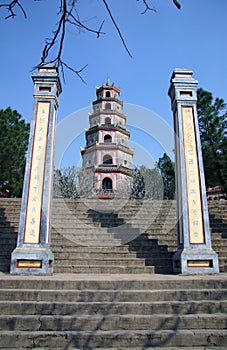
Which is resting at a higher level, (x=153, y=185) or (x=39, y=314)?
(x=153, y=185)

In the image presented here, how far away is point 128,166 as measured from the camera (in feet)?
78.1

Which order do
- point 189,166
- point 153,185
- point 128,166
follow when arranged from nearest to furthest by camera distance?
point 189,166
point 153,185
point 128,166

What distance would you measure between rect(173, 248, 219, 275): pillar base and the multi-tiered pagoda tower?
53.9ft

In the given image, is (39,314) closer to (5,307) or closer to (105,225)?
(5,307)

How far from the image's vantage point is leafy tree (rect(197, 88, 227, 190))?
1176 cm

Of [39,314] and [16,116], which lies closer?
[39,314]

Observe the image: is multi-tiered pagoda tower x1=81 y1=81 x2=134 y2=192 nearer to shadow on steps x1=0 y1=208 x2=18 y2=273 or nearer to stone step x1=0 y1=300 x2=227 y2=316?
shadow on steps x1=0 y1=208 x2=18 y2=273

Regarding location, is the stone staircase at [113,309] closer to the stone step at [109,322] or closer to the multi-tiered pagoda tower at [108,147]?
the stone step at [109,322]

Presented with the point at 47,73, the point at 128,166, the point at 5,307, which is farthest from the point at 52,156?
the point at 128,166

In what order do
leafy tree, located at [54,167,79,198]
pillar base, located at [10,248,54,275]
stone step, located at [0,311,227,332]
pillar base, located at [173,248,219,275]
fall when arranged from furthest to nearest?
leafy tree, located at [54,167,79,198] < pillar base, located at [173,248,219,275] < pillar base, located at [10,248,54,275] < stone step, located at [0,311,227,332]

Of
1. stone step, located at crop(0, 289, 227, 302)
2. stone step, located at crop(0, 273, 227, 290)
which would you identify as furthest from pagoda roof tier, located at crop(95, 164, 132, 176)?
stone step, located at crop(0, 289, 227, 302)

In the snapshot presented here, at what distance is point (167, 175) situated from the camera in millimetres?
21047

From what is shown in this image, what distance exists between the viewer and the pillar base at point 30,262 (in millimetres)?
4785

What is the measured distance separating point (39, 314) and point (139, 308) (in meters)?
1.20
